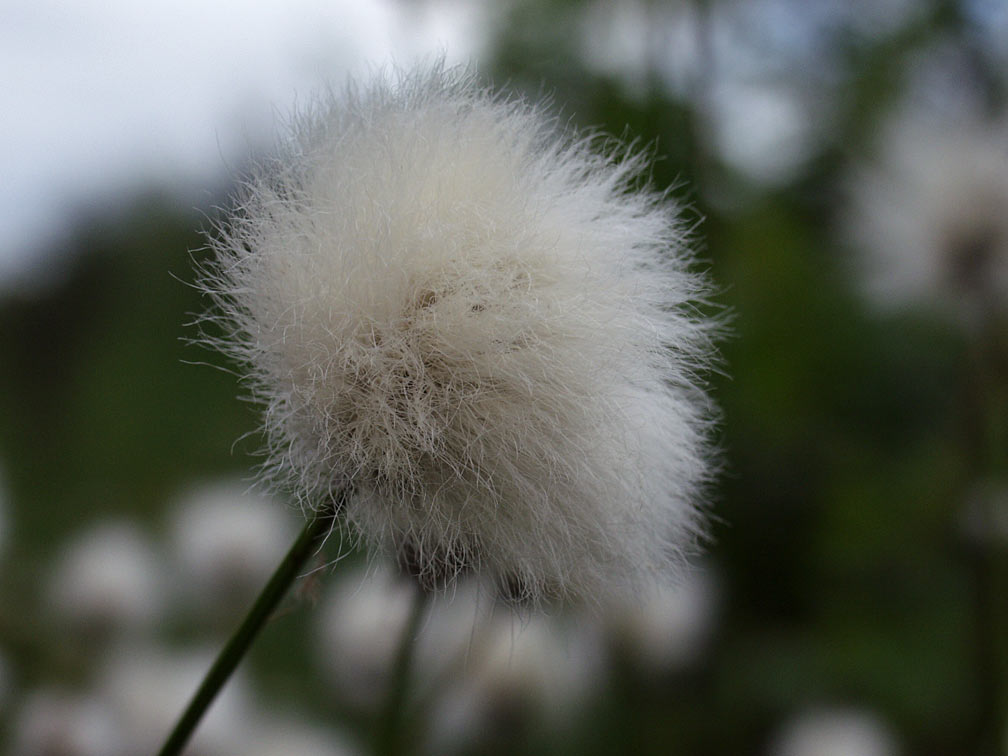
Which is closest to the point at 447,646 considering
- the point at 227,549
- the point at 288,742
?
the point at 288,742

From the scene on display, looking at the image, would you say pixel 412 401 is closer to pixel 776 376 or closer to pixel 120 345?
pixel 776 376

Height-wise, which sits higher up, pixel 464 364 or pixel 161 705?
pixel 464 364

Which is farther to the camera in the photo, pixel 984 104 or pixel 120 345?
pixel 120 345

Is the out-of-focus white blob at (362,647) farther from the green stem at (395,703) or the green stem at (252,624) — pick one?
the green stem at (252,624)

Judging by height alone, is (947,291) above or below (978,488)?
above

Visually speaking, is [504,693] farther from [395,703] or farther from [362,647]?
[395,703]

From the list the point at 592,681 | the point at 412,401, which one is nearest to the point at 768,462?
the point at 592,681
